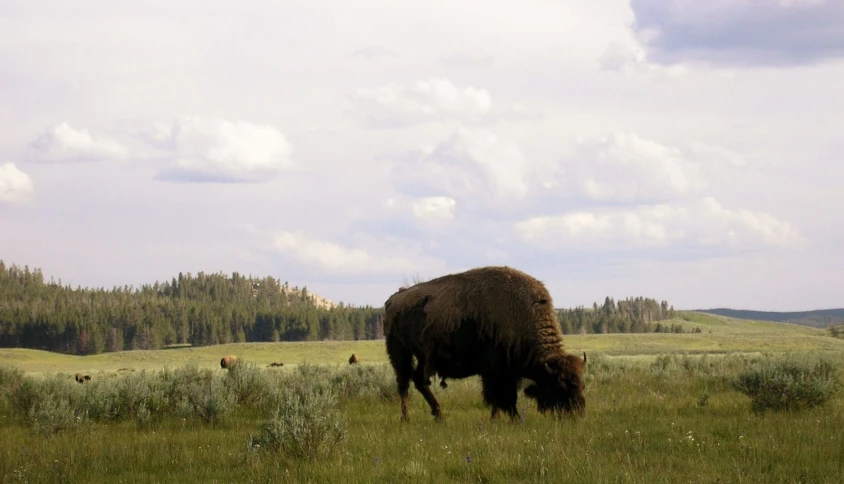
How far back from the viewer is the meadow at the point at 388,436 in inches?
275

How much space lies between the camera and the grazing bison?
A: 35.9ft

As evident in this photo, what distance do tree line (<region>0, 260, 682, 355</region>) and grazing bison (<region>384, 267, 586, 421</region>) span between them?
79.8m

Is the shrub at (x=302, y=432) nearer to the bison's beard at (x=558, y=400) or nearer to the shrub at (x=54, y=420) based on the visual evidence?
the bison's beard at (x=558, y=400)

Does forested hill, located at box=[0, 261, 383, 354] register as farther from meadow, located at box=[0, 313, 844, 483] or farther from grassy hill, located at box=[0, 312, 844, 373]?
meadow, located at box=[0, 313, 844, 483]

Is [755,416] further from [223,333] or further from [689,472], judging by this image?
[223,333]

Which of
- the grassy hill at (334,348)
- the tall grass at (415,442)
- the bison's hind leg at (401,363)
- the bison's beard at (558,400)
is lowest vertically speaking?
the grassy hill at (334,348)

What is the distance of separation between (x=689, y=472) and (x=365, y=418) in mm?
6852

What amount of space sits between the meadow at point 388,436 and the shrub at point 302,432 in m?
0.02

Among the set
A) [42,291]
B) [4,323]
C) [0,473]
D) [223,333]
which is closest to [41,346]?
[4,323]

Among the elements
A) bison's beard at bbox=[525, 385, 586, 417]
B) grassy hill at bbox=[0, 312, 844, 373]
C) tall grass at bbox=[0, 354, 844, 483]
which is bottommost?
grassy hill at bbox=[0, 312, 844, 373]

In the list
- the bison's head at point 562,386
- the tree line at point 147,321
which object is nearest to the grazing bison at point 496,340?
the bison's head at point 562,386

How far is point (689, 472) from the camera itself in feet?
21.6

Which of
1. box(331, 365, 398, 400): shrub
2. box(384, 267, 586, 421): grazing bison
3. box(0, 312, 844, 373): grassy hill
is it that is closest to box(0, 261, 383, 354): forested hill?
box(0, 312, 844, 373): grassy hill

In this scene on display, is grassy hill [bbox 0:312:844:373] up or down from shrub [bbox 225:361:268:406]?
down
